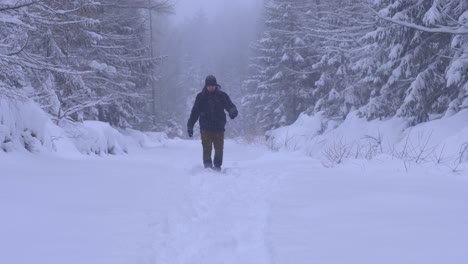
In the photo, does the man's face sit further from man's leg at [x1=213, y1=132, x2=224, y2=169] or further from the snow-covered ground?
the snow-covered ground

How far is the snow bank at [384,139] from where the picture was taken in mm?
7755

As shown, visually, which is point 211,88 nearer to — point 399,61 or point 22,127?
point 22,127

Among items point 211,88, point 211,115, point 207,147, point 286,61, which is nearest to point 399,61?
point 211,88

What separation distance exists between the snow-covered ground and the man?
2.39 meters

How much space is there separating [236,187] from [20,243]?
11.8ft

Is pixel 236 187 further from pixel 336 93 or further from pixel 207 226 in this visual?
A: pixel 336 93

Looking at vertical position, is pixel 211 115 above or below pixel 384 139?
above

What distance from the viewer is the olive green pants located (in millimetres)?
8383

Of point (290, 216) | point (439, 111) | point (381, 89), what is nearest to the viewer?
point (290, 216)

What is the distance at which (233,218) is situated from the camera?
4344 mm

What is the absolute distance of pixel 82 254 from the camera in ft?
9.36

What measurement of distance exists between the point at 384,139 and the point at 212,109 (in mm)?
6168

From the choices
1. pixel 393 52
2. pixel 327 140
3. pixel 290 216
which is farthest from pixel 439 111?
pixel 290 216

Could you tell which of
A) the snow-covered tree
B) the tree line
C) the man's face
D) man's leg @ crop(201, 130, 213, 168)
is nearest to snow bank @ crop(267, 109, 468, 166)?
the tree line
